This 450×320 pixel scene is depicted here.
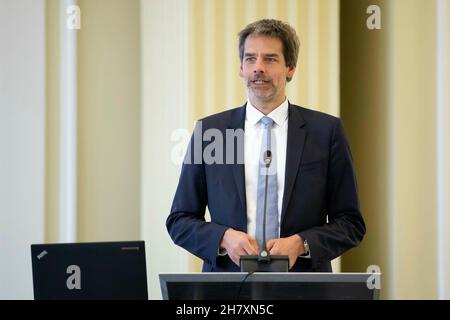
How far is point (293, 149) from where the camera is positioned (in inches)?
95.3

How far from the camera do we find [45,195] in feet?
11.4

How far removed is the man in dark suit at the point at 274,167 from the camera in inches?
92.4

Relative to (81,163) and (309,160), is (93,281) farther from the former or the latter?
(81,163)

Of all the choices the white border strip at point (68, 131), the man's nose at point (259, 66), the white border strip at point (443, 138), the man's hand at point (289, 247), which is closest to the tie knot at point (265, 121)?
the man's nose at point (259, 66)

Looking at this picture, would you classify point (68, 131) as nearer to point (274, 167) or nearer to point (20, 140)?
point (20, 140)

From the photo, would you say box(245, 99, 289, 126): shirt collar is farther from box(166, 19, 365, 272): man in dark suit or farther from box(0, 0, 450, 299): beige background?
box(0, 0, 450, 299): beige background

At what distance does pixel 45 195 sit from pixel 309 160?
1583 millimetres

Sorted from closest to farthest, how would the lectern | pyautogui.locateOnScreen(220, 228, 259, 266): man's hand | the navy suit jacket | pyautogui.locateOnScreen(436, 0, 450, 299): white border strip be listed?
1. the lectern
2. pyautogui.locateOnScreen(220, 228, 259, 266): man's hand
3. the navy suit jacket
4. pyautogui.locateOnScreen(436, 0, 450, 299): white border strip

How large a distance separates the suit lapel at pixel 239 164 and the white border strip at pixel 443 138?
1.25m

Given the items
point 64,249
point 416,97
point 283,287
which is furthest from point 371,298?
point 416,97

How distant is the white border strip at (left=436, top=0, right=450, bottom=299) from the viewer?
3.33 m
